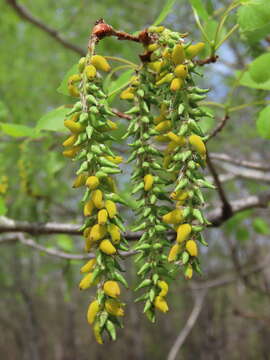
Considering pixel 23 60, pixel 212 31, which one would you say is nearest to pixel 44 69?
pixel 23 60

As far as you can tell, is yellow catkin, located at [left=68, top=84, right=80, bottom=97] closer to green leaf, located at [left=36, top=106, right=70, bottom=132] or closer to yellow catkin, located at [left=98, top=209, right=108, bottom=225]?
yellow catkin, located at [left=98, top=209, right=108, bottom=225]

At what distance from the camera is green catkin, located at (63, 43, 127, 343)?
0.96 metres

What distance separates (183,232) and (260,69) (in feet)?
2.96

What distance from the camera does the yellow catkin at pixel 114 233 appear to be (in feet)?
3.13

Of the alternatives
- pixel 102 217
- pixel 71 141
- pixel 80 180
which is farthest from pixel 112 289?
pixel 71 141

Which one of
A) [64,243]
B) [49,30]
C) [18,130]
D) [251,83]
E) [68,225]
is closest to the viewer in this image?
[251,83]

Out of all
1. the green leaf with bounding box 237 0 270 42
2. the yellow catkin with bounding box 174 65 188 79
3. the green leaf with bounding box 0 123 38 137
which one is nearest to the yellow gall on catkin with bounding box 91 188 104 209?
the yellow catkin with bounding box 174 65 188 79

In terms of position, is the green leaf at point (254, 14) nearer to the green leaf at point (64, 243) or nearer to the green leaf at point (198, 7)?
the green leaf at point (198, 7)

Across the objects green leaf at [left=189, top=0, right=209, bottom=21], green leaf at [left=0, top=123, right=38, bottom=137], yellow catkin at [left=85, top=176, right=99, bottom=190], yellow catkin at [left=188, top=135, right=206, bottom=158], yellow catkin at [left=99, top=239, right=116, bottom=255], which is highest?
green leaf at [left=189, top=0, right=209, bottom=21]

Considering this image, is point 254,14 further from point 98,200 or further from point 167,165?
point 98,200

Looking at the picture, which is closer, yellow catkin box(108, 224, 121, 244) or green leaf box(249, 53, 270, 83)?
yellow catkin box(108, 224, 121, 244)

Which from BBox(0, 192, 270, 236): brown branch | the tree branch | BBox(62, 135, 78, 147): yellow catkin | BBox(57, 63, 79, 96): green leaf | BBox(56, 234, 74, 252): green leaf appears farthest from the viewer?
the tree branch

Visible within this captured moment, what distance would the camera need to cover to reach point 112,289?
3.07 ft

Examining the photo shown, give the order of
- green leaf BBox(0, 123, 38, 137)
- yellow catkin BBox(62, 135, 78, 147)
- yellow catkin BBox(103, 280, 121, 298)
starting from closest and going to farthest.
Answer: yellow catkin BBox(103, 280, 121, 298) → yellow catkin BBox(62, 135, 78, 147) → green leaf BBox(0, 123, 38, 137)
